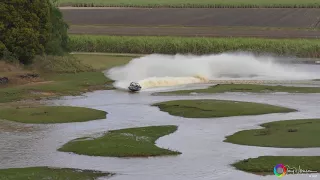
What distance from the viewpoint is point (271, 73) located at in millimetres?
73812

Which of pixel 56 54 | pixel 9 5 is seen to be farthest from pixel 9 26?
pixel 56 54

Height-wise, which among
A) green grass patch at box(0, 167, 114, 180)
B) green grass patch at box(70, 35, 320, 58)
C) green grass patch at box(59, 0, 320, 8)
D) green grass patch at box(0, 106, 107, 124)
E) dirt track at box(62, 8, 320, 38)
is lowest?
green grass patch at box(0, 106, 107, 124)

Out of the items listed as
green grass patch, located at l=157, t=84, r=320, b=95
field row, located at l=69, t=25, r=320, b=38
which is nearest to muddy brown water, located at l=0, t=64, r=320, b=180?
green grass patch, located at l=157, t=84, r=320, b=95

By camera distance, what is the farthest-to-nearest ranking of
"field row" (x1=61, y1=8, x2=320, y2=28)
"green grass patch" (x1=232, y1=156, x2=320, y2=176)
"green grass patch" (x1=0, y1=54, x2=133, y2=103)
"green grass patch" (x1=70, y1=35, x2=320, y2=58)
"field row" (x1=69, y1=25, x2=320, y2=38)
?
"field row" (x1=61, y1=8, x2=320, y2=28)
"field row" (x1=69, y1=25, x2=320, y2=38)
"green grass patch" (x1=70, y1=35, x2=320, y2=58)
"green grass patch" (x1=0, y1=54, x2=133, y2=103)
"green grass patch" (x1=232, y1=156, x2=320, y2=176)

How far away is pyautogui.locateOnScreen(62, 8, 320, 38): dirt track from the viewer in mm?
103688

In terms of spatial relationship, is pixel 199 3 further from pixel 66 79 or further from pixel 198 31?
pixel 66 79

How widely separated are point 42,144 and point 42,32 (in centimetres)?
3217

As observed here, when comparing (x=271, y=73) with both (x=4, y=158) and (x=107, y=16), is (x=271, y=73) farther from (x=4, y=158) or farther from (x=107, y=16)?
(x=107, y=16)

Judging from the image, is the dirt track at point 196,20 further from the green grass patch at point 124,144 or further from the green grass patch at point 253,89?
the green grass patch at point 124,144

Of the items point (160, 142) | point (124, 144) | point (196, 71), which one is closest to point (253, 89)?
point (196, 71)

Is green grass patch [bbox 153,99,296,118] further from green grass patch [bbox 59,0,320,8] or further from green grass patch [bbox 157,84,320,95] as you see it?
green grass patch [bbox 59,0,320,8]

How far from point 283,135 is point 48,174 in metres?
14.3

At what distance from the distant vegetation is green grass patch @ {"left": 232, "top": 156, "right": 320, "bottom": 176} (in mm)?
38087

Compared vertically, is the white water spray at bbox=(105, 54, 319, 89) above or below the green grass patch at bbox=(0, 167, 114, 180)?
above
